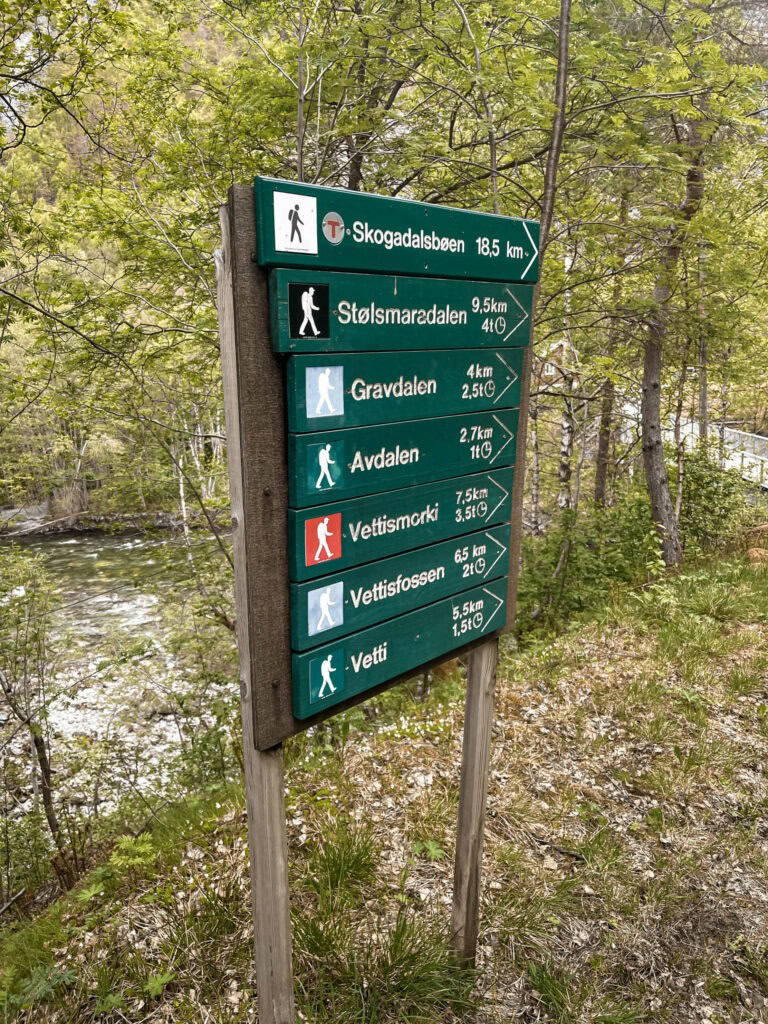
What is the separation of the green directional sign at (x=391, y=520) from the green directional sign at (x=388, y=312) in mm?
417

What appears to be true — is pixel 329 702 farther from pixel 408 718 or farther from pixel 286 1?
pixel 286 1

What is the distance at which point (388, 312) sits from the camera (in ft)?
5.70

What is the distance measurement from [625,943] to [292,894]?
1.54 m

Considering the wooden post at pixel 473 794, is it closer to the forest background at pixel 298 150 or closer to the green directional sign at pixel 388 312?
the green directional sign at pixel 388 312

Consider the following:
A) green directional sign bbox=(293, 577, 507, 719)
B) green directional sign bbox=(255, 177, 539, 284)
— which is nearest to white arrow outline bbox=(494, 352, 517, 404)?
green directional sign bbox=(255, 177, 539, 284)

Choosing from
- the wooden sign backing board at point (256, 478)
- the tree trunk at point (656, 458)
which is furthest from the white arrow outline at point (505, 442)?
the tree trunk at point (656, 458)

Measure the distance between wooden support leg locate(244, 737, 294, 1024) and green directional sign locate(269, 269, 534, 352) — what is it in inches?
37.4

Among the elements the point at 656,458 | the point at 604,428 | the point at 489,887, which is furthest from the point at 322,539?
the point at 604,428

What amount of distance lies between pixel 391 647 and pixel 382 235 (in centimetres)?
115

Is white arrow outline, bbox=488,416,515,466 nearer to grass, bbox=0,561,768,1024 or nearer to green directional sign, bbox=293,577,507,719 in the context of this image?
green directional sign, bbox=293,577,507,719

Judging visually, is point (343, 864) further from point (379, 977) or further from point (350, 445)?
point (350, 445)

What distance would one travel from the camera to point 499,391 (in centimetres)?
223

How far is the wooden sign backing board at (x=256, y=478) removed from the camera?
1.41 m

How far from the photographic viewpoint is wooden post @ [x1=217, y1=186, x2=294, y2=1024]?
4.65 feet
